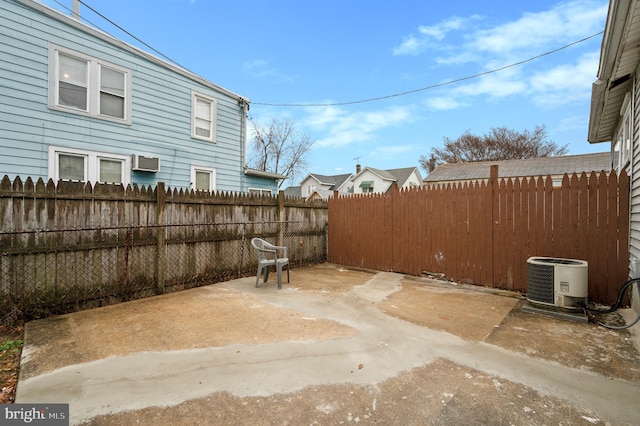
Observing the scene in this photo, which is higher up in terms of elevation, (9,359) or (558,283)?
(558,283)

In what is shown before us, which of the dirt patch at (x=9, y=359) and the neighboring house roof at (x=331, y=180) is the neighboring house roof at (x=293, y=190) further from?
the dirt patch at (x=9, y=359)

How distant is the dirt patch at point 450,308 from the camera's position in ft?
11.5

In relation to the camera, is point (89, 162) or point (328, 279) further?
point (89, 162)

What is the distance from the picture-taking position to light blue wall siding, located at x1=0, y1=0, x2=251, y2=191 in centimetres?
580

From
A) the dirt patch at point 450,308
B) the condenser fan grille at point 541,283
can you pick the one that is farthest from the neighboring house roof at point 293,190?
the condenser fan grille at point 541,283

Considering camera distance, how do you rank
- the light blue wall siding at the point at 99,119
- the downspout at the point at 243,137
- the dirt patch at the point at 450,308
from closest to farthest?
the dirt patch at the point at 450,308
the light blue wall siding at the point at 99,119
the downspout at the point at 243,137

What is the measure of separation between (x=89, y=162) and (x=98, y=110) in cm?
125

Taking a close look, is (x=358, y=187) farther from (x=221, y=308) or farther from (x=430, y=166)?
(x=221, y=308)

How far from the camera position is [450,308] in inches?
169

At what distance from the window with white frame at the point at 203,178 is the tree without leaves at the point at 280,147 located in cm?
1682

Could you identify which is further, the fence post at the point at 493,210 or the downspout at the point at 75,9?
the downspout at the point at 75,9

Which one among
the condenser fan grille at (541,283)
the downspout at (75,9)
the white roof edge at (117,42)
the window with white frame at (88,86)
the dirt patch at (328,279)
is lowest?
the dirt patch at (328,279)

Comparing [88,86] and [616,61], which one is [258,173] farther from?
[616,61]

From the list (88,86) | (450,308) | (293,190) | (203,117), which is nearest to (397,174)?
(293,190)
